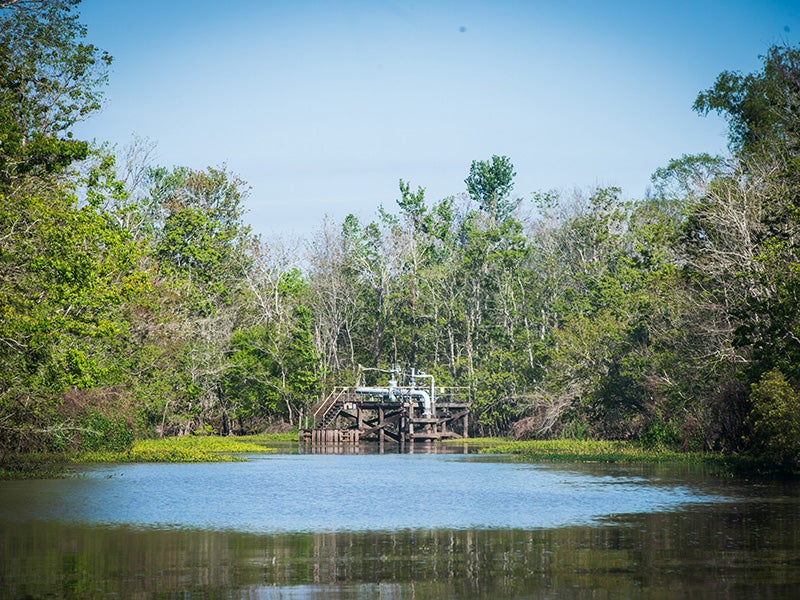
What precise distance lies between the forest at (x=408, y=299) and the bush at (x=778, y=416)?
9cm

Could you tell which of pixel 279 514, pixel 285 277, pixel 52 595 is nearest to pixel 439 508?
pixel 279 514

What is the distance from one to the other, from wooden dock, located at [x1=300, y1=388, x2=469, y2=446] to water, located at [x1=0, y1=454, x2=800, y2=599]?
1392 inches

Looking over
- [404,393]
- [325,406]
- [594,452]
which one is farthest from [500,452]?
[325,406]

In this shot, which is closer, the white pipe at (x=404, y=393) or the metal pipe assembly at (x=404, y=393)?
the white pipe at (x=404, y=393)

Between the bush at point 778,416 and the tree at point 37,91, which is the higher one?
the tree at point 37,91

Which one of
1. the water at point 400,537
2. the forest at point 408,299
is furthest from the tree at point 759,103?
the water at point 400,537

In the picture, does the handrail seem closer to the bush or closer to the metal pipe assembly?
the metal pipe assembly

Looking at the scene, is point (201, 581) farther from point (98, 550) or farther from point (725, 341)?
point (725, 341)

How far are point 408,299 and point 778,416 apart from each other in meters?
50.5

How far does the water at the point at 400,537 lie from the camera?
48.5 feet

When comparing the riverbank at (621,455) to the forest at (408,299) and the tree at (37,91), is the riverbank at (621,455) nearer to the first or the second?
the forest at (408,299)

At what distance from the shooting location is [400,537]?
795 inches

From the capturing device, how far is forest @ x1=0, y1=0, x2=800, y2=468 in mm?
32219

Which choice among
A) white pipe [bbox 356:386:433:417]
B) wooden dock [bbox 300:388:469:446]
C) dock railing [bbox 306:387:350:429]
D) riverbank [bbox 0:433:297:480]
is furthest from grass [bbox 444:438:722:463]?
dock railing [bbox 306:387:350:429]
